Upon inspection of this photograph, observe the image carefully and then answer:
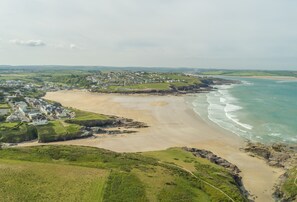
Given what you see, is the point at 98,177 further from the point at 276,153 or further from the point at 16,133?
the point at 16,133

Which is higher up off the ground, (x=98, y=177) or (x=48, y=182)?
(x=48, y=182)

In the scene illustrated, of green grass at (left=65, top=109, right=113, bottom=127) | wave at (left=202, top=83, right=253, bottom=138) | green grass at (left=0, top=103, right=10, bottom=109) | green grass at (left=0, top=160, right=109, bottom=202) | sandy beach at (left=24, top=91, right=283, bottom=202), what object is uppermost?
green grass at (left=0, top=160, right=109, bottom=202)

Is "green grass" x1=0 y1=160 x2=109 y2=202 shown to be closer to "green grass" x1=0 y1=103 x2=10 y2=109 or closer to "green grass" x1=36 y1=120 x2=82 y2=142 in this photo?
"green grass" x1=36 y1=120 x2=82 y2=142

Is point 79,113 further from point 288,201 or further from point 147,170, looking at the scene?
point 288,201

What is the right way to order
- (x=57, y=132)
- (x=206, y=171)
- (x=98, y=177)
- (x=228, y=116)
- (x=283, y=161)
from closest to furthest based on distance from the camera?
(x=98, y=177), (x=206, y=171), (x=283, y=161), (x=57, y=132), (x=228, y=116)

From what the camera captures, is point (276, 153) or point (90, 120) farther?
point (90, 120)

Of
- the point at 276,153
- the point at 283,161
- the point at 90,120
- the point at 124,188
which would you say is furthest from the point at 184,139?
the point at 124,188

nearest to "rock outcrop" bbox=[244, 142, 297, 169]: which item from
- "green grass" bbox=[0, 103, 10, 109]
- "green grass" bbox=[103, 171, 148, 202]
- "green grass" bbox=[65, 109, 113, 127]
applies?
"green grass" bbox=[103, 171, 148, 202]
